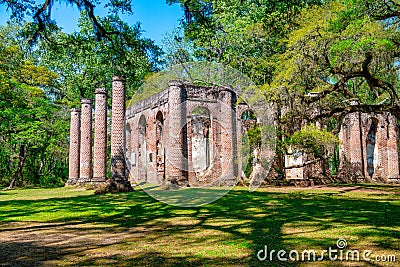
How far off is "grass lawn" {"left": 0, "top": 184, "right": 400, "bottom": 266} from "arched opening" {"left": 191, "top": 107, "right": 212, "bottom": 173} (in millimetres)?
13086

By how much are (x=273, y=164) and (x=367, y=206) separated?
10.4 m

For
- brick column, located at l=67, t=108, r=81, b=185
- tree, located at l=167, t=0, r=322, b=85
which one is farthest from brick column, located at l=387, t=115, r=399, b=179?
brick column, located at l=67, t=108, r=81, b=185

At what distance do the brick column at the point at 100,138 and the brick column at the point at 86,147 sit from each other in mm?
1788

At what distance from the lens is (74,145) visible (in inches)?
947

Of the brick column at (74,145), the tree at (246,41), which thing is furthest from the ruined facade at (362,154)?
the brick column at (74,145)

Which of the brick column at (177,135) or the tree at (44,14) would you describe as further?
the brick column at (177,135)

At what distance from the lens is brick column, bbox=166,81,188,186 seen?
1950 centimetres

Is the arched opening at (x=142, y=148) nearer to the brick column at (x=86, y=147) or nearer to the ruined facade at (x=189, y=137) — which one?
the ruined facade at (x=189, y=137)

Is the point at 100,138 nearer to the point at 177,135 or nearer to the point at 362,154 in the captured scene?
the point at 177,135

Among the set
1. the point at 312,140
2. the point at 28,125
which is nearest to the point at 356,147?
the point at 312,140

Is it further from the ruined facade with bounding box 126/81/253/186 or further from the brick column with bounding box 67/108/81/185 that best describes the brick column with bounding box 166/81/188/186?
the brick column with bounding box 67/108/81/185

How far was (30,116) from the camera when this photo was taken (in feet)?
A: 77.9

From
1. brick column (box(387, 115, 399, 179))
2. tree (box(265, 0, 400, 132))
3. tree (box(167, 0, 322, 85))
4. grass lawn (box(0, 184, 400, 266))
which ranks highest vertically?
tree (box(167, 0, 322, 85))

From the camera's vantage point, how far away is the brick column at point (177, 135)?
19.5 metres
